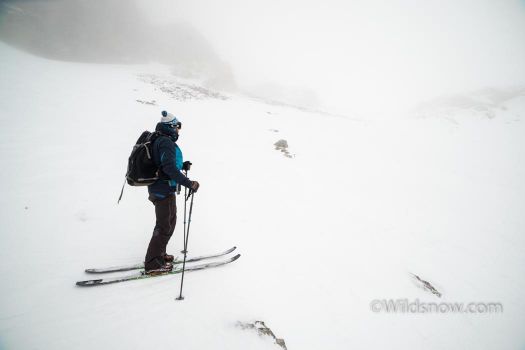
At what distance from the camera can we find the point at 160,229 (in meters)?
4.79

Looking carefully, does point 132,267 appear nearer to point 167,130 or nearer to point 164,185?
point 164,185

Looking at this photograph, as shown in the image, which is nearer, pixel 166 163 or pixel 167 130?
pixel 166 163

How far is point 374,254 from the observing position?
8055 mm

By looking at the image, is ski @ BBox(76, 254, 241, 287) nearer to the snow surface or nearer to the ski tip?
the ski tip

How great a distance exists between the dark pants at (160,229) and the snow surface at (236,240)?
489mm

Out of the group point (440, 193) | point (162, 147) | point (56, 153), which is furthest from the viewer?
point (440, 193)

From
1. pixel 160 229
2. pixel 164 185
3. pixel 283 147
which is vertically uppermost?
pixel 283 147

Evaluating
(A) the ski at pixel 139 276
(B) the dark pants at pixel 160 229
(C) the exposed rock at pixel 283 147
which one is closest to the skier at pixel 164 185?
(B) the dark pants at pixel 160 229

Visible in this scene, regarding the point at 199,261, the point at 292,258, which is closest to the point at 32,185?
the point at 199,261

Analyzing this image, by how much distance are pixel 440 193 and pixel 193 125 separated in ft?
62.7

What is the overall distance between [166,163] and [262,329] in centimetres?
367

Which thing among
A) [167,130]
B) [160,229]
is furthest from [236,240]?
[167,130]

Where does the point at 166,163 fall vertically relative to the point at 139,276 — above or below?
above

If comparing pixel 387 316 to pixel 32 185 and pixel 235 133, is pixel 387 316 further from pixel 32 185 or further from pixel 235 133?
pixel 235 133
